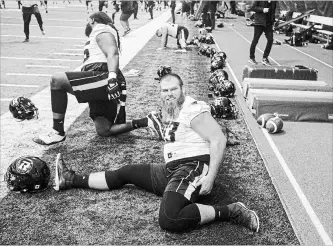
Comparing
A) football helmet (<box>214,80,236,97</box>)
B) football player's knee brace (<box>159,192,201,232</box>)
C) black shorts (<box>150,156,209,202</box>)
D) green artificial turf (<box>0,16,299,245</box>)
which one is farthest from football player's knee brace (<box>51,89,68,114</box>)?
football helmet (<box>214,80,236,97</box>)

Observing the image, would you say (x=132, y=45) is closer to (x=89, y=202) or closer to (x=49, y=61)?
(x=49, y=61)

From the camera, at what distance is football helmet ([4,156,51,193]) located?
352 centimetres

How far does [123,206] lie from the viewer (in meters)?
3.49

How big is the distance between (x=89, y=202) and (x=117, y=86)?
59.4 inches

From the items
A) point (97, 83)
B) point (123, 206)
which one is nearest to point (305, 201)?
point (123, 206)

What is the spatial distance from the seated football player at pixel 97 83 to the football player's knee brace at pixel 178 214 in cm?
186

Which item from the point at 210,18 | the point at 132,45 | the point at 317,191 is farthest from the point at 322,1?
the point at 317,191

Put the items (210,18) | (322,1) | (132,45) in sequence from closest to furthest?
1. (132,45)
2. (322,1)
3. (210,18)

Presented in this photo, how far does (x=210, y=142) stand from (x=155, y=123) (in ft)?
6.57

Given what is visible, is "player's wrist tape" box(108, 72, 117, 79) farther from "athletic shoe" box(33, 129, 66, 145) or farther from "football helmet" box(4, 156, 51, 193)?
"football helmet" box(4, 156, 51, 193)

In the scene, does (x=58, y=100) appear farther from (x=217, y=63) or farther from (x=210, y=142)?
(x=217, y=63)

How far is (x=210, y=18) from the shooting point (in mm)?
20609

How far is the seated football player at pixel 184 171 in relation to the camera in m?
3.01

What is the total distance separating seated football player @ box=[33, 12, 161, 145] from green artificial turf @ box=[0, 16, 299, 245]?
1.06ft
